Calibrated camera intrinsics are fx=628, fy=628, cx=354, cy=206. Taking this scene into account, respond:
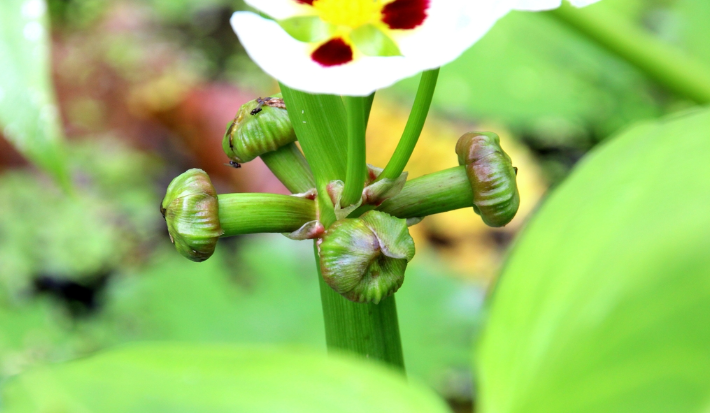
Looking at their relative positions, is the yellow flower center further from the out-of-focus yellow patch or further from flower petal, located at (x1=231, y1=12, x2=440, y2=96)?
the out-of-focus yellow patch

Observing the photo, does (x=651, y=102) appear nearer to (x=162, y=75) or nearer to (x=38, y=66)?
(x=162, y=75)

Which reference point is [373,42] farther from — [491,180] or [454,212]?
[454,212]

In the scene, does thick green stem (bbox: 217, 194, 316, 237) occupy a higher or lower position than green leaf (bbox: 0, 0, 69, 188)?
lower

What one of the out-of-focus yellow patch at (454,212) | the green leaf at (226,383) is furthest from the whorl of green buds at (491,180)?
the out-of-focus yellow patch at (454,212)

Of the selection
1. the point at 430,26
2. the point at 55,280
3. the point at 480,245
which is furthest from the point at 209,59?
the point at 430,26

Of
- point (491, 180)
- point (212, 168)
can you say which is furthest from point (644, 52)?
point (212, 168)

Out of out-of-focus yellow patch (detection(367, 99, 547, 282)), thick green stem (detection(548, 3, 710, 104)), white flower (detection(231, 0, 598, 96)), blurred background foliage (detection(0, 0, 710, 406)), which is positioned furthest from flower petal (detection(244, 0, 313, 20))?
out-of-focus yellow patch (detection(367, 99, 547, 282))
